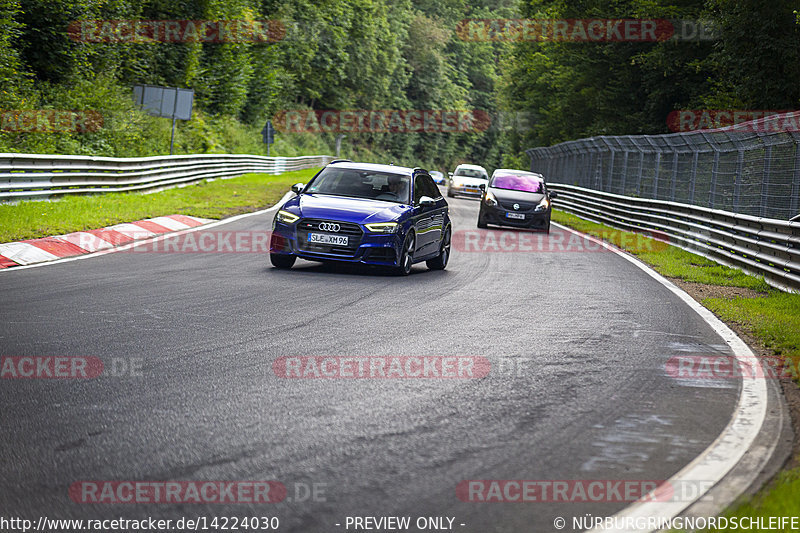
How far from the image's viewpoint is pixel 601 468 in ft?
15.6

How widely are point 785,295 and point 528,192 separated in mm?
13011

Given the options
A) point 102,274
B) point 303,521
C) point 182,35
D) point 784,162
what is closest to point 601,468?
point 303,521

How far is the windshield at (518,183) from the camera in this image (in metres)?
25.1

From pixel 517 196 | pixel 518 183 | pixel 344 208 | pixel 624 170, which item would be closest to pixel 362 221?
pixel 344 208

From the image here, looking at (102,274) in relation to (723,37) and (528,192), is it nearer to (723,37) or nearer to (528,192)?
(528,192)

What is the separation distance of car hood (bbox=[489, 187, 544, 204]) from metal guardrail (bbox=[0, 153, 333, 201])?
8.97 m

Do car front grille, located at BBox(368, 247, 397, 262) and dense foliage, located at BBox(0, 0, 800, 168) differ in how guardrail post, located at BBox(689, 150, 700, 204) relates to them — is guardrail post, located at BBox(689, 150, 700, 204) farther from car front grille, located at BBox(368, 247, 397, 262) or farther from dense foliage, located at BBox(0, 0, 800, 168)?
car front grille, located at BBox(368, 247, 397, 262)

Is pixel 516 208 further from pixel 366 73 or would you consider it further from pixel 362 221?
pixel 366 73

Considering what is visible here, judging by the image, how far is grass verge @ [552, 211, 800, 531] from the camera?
4.21 meters

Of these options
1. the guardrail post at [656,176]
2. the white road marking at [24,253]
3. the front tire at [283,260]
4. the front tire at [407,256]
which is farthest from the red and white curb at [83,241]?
the guardrail post at [656,176]

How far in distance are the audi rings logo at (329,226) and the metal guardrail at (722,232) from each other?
5884 millimetres

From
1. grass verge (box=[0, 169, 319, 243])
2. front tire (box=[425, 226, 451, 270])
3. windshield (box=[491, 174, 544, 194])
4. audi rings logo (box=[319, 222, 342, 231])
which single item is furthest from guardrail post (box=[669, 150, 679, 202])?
audi rings logo (box=[319, 222, 342, 231])

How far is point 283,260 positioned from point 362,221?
130 centimetres

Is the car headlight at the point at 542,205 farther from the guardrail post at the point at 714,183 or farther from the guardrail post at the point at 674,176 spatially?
the guardrail post at the point at 714,183
